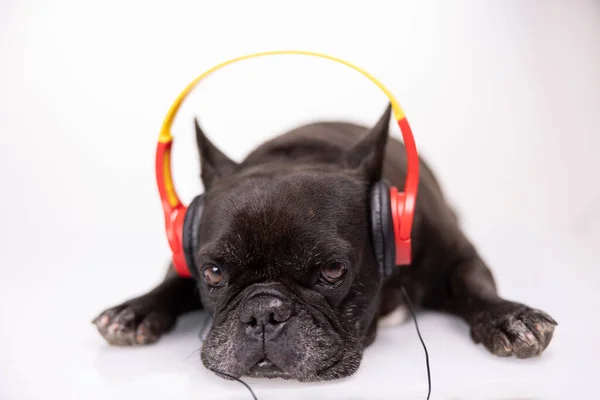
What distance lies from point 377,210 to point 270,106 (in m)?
2.83

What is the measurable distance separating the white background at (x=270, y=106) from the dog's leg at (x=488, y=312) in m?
0.65

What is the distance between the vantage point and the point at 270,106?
5789mm

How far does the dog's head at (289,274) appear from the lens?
2834 mm

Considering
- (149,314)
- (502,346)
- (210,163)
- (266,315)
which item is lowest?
(502,346)

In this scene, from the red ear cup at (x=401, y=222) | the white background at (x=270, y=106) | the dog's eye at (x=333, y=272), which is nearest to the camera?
the dog's eye at (x=333, y=272)

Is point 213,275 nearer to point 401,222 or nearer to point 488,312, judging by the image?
point 401,222

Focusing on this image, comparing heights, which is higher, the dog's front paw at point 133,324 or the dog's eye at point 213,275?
the dog's eye at point 213,275

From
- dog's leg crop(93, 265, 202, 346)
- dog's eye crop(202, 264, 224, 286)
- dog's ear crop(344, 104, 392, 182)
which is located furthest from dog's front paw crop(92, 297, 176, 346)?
dog's ear crop(344, 104, 392, 182)

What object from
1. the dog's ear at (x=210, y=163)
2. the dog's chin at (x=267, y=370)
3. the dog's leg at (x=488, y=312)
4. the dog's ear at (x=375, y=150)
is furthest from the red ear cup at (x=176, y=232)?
the dog's leg at (x=488, y=312)

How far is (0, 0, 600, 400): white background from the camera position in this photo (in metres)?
4.91

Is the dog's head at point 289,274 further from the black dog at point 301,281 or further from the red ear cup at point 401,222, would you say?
the red ear cup at point 401,222

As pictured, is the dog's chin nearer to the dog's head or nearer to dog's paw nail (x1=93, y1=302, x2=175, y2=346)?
the dog's head

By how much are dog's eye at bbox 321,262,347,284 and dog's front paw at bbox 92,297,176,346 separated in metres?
1.00

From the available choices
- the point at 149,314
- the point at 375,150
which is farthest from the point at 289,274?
the point at 149,314
